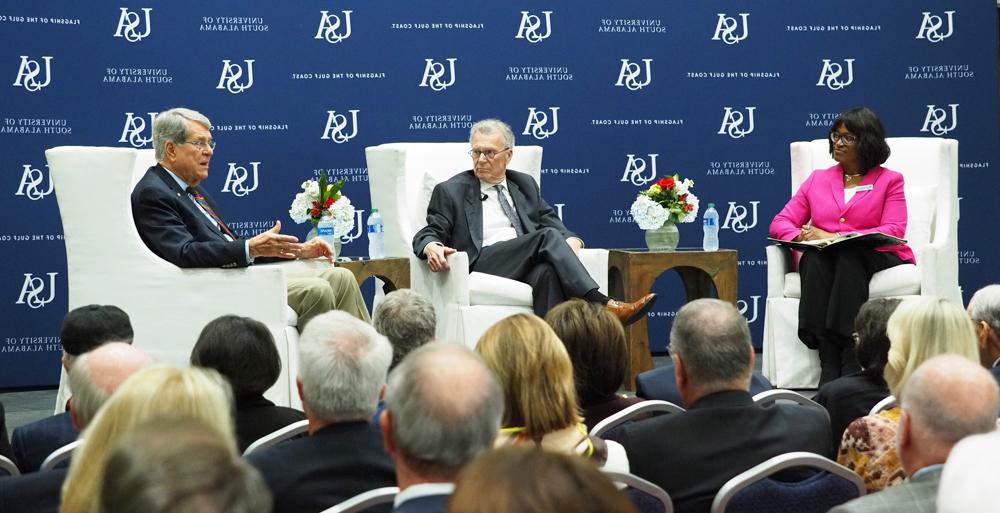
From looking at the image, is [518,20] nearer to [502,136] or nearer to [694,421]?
[502,136]

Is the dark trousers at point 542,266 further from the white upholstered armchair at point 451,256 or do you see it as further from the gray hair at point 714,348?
the gray hair at point 714,348

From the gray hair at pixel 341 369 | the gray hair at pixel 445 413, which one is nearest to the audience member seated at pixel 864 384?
the gray hair at pixel 341 369

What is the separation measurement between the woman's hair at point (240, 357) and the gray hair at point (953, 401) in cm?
146

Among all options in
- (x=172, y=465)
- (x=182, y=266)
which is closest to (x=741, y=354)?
(x=172, y=465)

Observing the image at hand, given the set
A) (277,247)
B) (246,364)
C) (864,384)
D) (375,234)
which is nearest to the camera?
(246,364)

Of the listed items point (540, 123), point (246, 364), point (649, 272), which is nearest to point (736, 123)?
point (540, 123)

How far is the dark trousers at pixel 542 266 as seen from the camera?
496 cm

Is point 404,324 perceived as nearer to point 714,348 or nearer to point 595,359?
point 595,359

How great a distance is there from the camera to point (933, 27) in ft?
23.3

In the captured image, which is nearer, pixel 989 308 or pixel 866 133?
pixel 989 308

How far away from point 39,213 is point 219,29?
4.38ft

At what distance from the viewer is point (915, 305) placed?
8.52ft

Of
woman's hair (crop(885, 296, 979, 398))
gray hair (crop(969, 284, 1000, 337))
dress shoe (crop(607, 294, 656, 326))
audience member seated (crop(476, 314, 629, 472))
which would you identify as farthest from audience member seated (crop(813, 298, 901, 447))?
dress shoe (crop(607, 294, 656, 326))

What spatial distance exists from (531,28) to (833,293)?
96.3 inches
